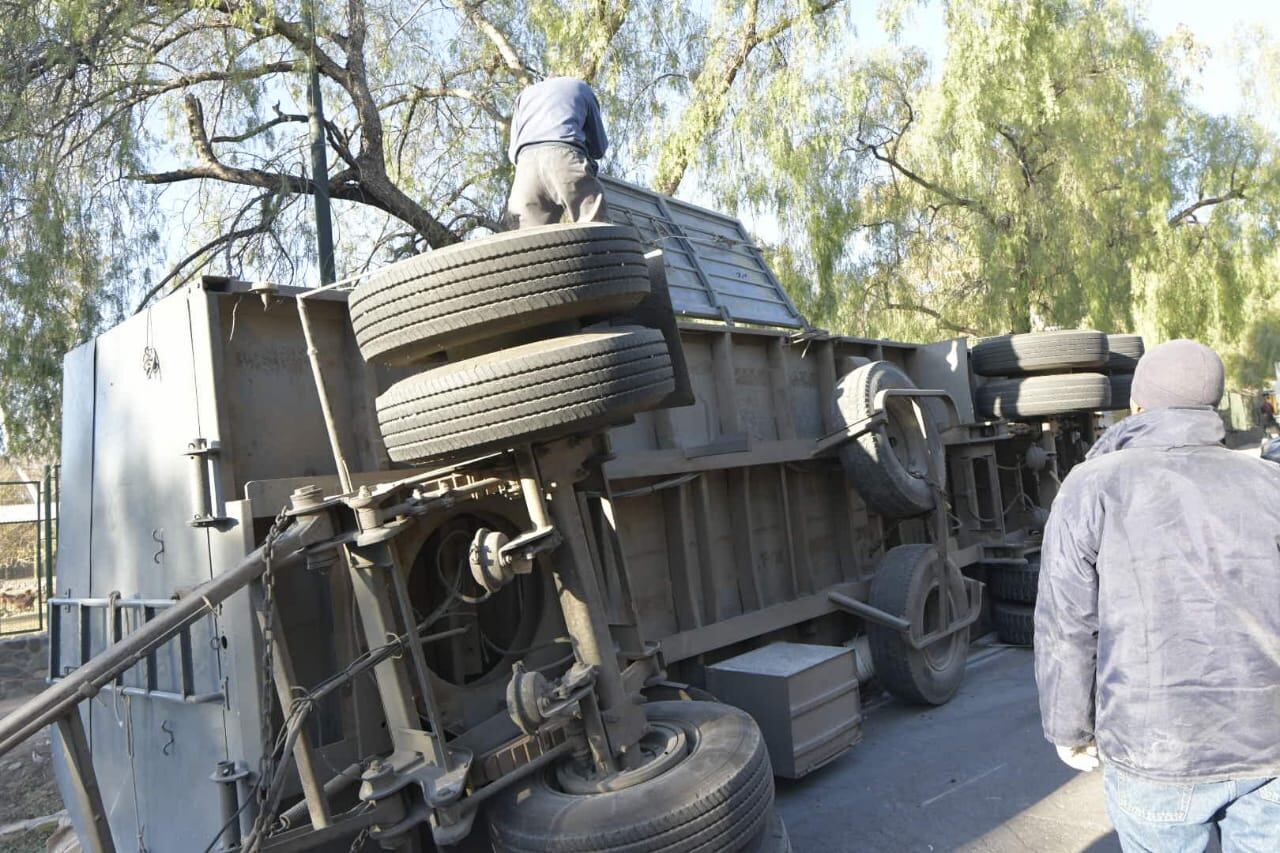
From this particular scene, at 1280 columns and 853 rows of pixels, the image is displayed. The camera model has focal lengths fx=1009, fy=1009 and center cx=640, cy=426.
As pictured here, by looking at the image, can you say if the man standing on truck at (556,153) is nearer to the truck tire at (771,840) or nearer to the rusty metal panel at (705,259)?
the rusty metal panel at (705,259)

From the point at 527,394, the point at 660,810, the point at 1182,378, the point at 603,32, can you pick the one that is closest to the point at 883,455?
the point at 660,810

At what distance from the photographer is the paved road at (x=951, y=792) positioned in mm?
4508

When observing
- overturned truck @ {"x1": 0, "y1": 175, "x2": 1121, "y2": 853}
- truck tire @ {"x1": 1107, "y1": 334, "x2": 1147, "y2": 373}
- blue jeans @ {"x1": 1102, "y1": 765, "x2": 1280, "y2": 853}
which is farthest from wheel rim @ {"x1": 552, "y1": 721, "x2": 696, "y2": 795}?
truck tire @ {"x1": 1107, "y1": 334, "x2": 1147, "y2": 373}

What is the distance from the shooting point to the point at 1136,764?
2.37 meters

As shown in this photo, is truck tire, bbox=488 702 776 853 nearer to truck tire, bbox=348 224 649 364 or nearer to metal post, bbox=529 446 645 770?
metal post, bbox=529 446 645 770

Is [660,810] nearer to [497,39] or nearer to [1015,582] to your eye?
[1015,582]

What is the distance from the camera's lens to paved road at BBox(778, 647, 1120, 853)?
4.51 metres

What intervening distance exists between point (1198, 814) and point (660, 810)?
65.5 inches

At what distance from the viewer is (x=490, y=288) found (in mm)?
3293

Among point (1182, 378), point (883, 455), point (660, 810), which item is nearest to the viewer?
point (1182, 378)

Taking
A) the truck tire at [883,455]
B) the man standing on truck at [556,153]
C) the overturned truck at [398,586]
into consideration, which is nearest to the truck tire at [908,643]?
the truck tire at [883,455]

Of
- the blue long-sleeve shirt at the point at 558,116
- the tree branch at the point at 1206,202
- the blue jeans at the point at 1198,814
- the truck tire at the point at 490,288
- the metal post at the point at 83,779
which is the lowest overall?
the blue jeans at the point at 1198,814

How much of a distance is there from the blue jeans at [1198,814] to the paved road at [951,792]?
2121 millimetres

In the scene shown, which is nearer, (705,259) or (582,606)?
(582,606)
